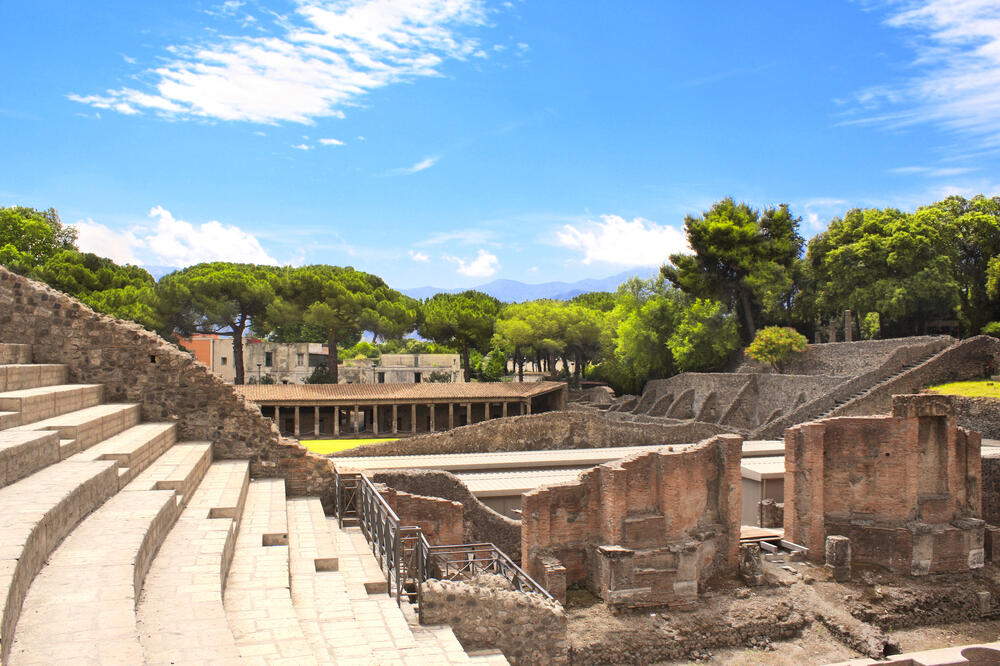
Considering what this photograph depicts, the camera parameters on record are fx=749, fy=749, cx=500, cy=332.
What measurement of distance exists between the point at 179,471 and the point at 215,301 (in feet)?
96.8

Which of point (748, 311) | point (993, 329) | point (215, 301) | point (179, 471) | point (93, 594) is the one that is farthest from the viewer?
point (748, 311)

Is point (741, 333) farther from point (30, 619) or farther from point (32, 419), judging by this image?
point (30, 619)

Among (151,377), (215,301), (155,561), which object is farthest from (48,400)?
(215,301)

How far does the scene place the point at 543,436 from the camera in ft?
92.7

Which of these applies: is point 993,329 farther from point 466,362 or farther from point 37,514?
point 37,514

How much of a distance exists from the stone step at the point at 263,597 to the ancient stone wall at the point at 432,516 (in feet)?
9.92

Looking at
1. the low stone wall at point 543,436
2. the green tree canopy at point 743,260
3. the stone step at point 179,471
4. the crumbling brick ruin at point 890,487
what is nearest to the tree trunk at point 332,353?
the low stone wall at point 543,436

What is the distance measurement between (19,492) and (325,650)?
3124 mm

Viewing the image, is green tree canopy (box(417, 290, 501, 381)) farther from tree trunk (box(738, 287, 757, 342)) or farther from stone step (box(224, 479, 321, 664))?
stone step (box(224, 479, 321, 664))

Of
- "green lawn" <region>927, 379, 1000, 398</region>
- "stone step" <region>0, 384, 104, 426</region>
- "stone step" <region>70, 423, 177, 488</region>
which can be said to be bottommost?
"green lawn" <region>927, 379, 1000, 398</region>

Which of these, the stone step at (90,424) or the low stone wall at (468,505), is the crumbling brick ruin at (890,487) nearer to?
the low stone wall at (468,505)

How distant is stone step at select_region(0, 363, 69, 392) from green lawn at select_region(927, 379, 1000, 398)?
2762 cm

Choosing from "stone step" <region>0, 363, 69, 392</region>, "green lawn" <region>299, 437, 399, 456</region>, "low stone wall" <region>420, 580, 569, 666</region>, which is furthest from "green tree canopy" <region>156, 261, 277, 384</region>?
"low stone wall" <region>420, 580, 569, 666</region>

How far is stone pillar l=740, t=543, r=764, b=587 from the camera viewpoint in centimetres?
1541
